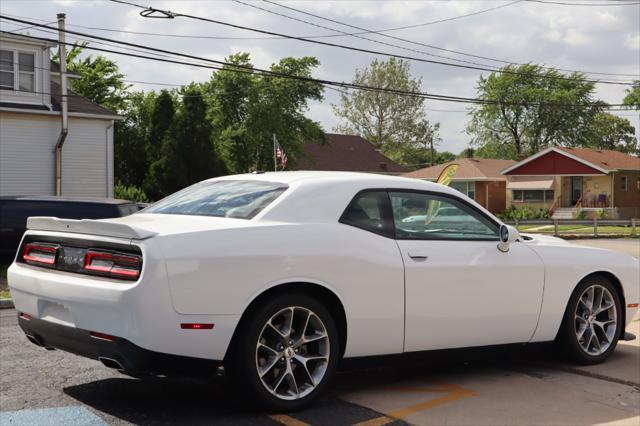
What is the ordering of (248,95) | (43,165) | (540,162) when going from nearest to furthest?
(43,165) < (248,95) < (540,162)

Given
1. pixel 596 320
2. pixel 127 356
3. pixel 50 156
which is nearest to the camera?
pixel 127 356

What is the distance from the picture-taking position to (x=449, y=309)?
546 centimetres

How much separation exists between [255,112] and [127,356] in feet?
154

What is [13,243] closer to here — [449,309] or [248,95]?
[449,309]

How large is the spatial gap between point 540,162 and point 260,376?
53.4 metres

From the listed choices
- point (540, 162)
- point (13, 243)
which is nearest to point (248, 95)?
point (540, 162)

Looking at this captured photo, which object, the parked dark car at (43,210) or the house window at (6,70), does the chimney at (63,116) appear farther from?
the parked dark car at (43,210)

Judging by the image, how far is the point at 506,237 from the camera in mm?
5801

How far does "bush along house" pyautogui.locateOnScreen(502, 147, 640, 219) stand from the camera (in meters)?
53.1

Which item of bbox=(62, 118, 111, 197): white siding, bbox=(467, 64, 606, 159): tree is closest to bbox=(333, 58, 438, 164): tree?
bbox=(467, 64, 606, 159): tree

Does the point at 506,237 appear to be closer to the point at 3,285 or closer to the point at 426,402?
the point at 426,402

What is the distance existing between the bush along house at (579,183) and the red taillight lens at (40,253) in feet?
165

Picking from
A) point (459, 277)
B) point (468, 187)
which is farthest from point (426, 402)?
point (468, 187)

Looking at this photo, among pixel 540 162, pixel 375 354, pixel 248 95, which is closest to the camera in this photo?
pixel 375 354
